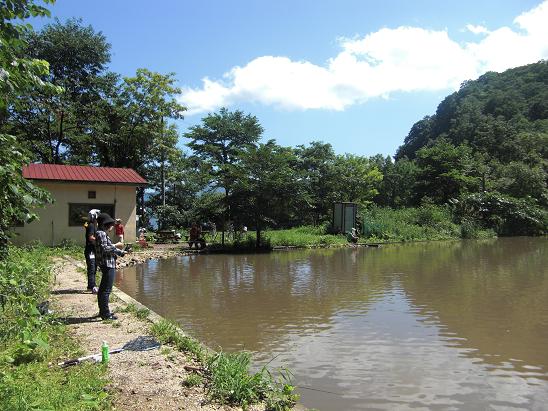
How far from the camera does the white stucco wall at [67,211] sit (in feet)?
66.7

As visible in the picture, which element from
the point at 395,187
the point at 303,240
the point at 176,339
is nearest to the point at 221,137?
the point at 303,240

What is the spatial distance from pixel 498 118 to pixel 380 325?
197 feet

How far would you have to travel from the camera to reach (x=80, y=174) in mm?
21531

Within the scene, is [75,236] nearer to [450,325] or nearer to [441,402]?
[450,325]

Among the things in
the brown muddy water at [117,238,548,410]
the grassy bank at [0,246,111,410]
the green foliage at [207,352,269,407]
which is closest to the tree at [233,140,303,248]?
the brown muddy water at [117,238,548,410]

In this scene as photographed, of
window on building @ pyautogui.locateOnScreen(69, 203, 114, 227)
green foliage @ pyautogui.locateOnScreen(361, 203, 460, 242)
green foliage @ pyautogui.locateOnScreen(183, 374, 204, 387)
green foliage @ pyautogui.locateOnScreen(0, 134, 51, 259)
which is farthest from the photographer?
green foliage @ pyautogui.locateOnScreen(361, 203, 460, 242)

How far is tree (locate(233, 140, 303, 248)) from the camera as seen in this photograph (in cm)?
2289

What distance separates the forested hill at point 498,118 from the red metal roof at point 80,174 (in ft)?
141

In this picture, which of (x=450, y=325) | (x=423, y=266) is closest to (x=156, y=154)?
(x=423, y=266)

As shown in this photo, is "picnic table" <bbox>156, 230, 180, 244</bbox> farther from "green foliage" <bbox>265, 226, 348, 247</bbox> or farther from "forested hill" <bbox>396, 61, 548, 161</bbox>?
"forested hill" <bbox>396, 61, 548, 161</bbox>

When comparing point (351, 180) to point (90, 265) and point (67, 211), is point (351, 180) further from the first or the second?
point (90, 265)

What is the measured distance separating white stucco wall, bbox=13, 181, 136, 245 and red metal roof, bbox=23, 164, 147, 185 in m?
0.32

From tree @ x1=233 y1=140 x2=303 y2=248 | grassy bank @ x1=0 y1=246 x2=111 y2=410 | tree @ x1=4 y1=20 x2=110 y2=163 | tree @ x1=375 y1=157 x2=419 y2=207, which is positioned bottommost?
grassy bank @ x1=0 y1=246 x2=111 y2=410

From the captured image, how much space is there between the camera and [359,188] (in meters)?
41.6
